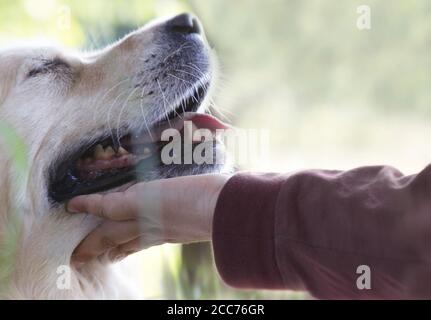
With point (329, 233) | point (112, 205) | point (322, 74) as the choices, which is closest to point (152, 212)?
point (112, 205)

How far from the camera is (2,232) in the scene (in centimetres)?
126

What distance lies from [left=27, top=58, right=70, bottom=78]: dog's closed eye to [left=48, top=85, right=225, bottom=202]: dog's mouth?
0.70ft

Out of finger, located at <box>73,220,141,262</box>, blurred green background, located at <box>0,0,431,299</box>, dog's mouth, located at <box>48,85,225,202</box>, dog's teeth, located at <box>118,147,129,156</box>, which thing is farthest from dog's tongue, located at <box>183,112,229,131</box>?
blurred green background, located at <box>0,0,431,299</box>

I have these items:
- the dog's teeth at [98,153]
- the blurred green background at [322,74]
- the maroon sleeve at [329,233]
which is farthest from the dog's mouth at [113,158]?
the blurred green background at [322,74]

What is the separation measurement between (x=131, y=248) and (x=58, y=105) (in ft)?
1.14

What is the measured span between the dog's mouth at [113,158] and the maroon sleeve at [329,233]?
0.96 feet

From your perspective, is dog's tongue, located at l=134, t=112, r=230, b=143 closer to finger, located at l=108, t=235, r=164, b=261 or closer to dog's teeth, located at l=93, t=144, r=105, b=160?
dog's teeth, located at l=93, t=144, r=105, b=160

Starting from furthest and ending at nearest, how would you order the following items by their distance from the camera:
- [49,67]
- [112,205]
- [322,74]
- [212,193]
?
[322,74]
[49,67]
[112,205]
[212,193]

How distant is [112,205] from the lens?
3.85ft

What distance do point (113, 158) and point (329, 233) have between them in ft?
1.80

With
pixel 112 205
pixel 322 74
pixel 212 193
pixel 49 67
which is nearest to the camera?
pixel 212 193

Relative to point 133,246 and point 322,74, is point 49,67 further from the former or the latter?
point 322,74
